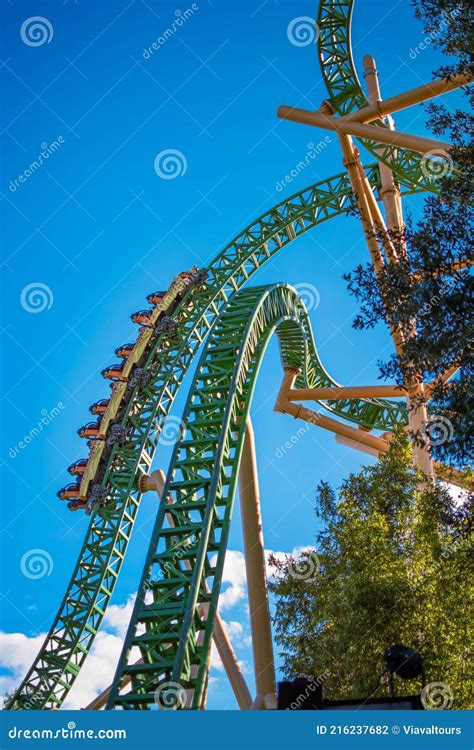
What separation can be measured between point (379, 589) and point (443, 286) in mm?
3991

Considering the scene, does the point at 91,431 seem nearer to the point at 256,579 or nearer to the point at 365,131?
the point at 256,579

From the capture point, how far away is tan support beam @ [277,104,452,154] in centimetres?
791

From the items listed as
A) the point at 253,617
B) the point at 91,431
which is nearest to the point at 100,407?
the point at 91,431

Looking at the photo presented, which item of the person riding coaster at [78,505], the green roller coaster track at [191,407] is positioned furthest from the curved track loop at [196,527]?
the person riding coaster at [78,505]

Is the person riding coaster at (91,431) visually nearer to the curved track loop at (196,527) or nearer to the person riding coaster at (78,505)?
the person riding coaster at (78,505)

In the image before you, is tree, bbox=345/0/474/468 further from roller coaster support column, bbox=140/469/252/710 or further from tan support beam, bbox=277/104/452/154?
roller coaster support column, bbox=140/469/252/710

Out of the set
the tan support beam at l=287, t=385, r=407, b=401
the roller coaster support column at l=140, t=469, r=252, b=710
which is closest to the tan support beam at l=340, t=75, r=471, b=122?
the tan support beam at l=287, t=385, r=407, b=401

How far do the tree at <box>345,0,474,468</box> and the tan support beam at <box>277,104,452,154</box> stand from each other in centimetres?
46

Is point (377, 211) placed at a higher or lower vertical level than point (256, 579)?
higher

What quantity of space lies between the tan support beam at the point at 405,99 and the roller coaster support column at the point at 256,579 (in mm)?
4930

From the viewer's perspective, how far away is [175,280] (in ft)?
55.8

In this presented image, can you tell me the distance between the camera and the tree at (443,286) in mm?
6211

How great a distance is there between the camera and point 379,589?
9.22 m

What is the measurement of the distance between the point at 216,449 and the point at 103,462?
5.45m
